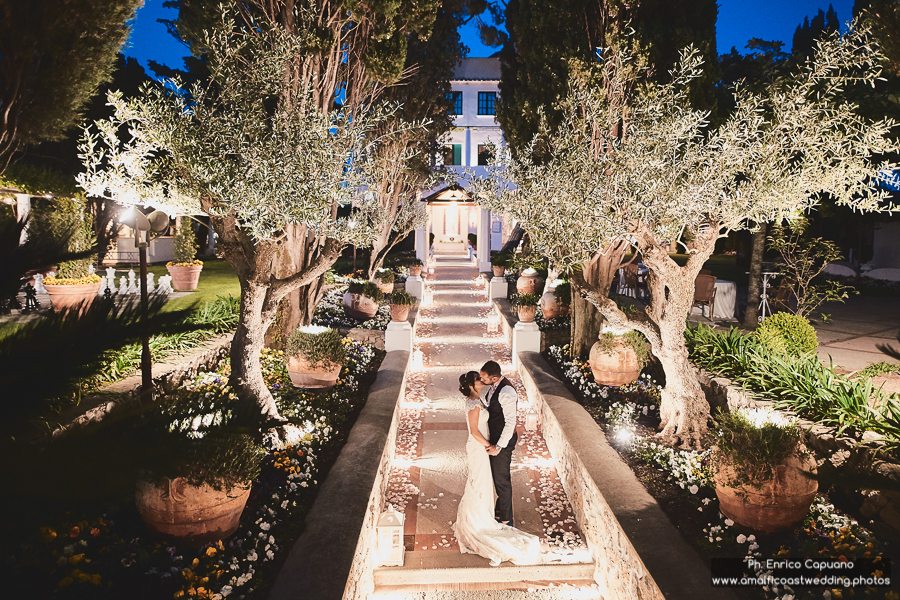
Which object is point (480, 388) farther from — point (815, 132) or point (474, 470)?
point (815, 132)

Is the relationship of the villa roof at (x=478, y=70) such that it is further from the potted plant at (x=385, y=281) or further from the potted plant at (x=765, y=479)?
the potted plant at (x=765, y=479)

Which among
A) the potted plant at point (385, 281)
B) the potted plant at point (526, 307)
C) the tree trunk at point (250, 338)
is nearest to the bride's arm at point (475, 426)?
the tree trunk at point (250, 338)

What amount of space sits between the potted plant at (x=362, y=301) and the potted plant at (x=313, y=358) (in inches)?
210

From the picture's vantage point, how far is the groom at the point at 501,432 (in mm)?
5020

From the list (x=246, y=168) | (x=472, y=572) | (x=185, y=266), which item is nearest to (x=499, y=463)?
(x=472, y=572)

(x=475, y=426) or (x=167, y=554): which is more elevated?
(x=475, y=426)

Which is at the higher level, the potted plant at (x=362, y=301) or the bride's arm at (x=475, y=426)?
the potted plant at (x=362, y=301)

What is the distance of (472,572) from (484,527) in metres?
0.39

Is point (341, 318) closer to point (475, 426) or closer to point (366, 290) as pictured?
point (366, 290)

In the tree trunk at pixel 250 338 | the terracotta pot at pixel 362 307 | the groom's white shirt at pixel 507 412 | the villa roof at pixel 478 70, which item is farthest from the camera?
the villa roof at pixel 478 70

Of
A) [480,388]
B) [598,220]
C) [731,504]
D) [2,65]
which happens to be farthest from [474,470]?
[2,65]

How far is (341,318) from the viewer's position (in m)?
12.7

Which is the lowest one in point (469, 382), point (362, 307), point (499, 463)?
point (499, 463)

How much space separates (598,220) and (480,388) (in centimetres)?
255
